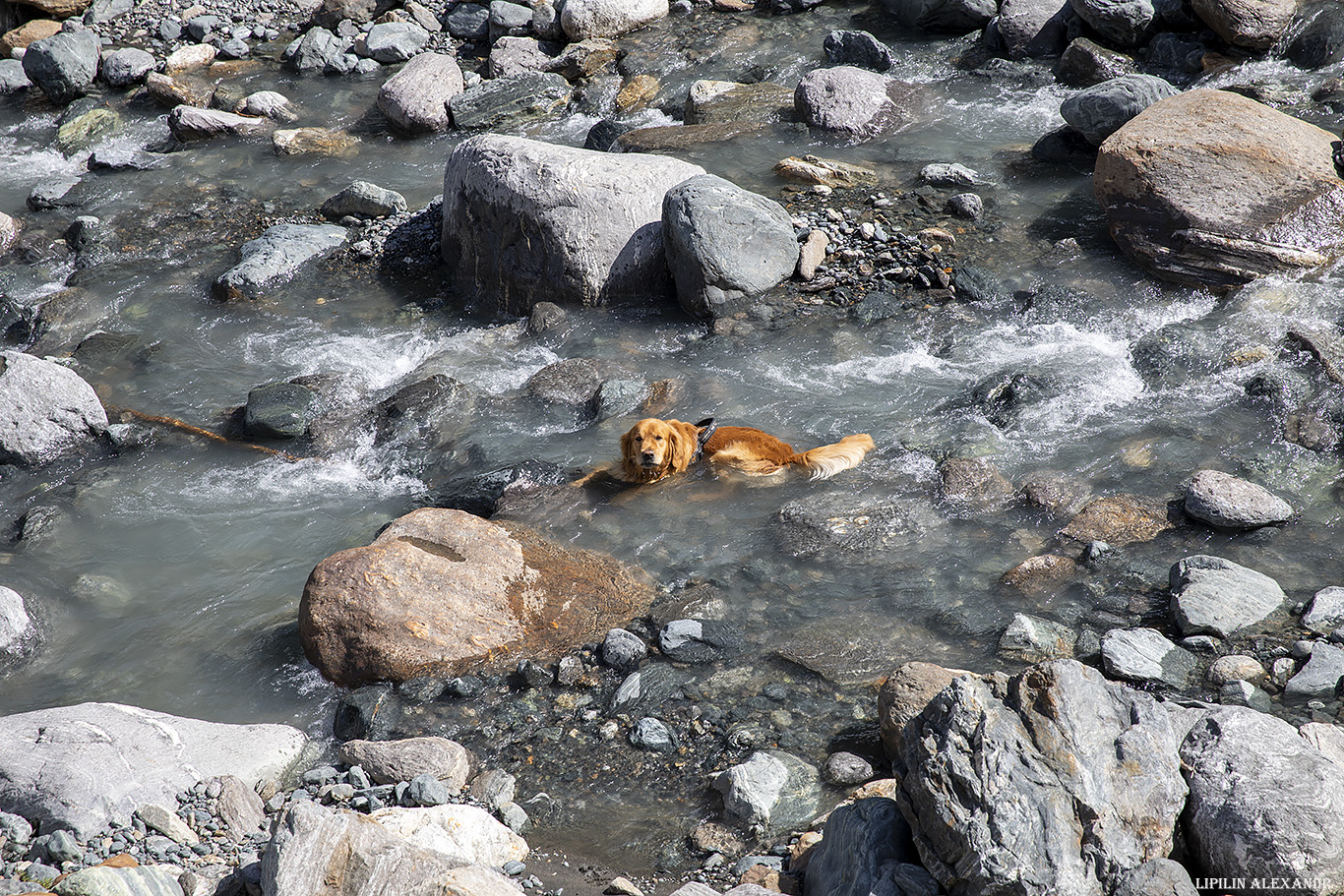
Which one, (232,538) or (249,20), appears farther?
(249,20)

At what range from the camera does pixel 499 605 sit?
5727 mm

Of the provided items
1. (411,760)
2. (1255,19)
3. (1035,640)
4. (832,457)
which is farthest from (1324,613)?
(1255,19)

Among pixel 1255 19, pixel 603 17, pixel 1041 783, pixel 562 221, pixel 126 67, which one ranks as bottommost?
pixel 1041 783

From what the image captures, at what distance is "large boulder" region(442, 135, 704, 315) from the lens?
8.87m

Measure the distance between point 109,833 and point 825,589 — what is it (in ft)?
12.9

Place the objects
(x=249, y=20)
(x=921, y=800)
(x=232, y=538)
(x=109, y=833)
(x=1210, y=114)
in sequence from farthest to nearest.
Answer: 1. (x=249, y=20)
2. (x=1210, y=114)
3. (x=232, y=538)
4. (x=109, y=833)
5. (x=921, y=800)

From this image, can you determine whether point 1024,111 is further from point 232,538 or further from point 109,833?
point 109,833

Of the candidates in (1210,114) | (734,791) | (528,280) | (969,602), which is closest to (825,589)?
(969,602)

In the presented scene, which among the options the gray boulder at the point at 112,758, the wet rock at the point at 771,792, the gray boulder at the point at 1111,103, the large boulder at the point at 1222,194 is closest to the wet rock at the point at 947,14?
the gray boulder at the point at 1111,103

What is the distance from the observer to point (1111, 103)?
981cm

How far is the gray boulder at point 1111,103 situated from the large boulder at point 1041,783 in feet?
26.3

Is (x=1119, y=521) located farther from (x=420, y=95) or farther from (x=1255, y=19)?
(x=420, y=95)

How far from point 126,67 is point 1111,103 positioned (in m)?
13.3

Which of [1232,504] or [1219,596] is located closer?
[1219,596]
